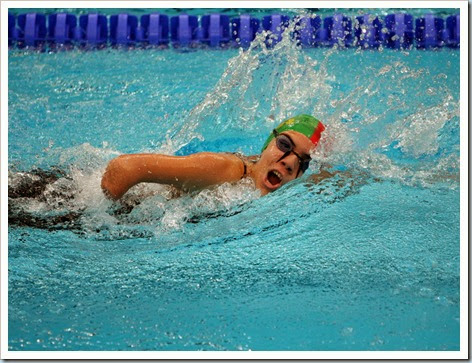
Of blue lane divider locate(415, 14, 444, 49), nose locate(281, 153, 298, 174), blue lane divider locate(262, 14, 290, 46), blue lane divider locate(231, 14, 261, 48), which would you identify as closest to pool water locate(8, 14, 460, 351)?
nose locate(281, 153, 298, 174)

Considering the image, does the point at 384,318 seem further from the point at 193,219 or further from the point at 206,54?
the point at 206,54

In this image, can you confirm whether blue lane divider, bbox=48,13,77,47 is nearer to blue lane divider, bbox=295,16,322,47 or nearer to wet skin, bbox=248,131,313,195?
blue lane divider, bbox=295,16,322,47

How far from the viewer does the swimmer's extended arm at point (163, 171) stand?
8.23ft

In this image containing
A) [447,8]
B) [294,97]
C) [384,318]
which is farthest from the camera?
[447,8]

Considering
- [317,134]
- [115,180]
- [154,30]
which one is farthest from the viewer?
[154,30]

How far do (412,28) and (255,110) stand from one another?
1.71 meters

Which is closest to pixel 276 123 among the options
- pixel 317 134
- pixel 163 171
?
pixel 317 134

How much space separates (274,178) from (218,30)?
2.46 m

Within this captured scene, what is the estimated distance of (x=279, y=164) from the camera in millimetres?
2762

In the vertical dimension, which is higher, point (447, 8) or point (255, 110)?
point (447, 8)

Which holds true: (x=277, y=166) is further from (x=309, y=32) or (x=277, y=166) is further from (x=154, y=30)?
(x=154, y=30)

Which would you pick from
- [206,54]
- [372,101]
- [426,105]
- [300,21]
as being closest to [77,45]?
[206,54]

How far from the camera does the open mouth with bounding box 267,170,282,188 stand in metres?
Result: 2.77

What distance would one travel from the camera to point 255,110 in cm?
398
